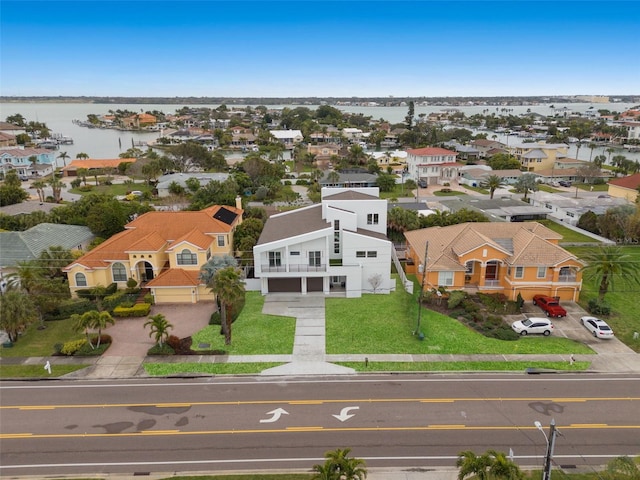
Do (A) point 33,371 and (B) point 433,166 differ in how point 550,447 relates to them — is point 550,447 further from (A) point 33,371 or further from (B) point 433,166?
(B) point 433,166

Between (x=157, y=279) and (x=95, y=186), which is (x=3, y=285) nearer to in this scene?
(x=157, y=279)

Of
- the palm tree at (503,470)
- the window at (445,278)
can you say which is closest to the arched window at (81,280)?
the window at (445,278)

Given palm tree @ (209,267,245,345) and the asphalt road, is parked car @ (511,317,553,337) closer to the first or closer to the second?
the asphalt road

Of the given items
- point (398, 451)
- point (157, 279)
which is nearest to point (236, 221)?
point (157, 279)

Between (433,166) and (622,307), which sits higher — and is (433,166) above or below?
above

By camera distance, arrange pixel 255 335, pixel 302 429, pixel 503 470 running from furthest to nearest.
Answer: pixel 255 335 → pixel 302 429 → pixel 503 470

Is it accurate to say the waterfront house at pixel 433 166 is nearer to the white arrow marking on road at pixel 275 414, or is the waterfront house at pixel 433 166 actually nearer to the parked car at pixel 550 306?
the parked car at pixel 550 306

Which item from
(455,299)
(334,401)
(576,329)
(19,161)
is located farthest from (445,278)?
(19,161)
